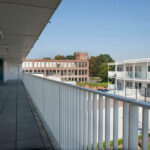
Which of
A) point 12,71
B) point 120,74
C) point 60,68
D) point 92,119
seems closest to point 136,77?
point 120,74

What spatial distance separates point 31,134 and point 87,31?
6591 cm

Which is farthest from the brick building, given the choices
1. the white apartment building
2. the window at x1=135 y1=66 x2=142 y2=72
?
the window at x1=135 y1=66 x2=142 y2=72

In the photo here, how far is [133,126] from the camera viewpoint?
82cm

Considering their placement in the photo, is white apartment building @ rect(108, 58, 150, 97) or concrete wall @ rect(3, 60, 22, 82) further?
concrete wall @ rect(3, 60, 22, 82)

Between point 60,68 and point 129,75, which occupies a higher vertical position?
point 60,68

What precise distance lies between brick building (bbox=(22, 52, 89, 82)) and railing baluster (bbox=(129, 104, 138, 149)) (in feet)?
111

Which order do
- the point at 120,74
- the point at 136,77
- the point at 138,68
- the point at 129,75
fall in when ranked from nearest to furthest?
the point at 136,77 < the point at 138,68 < the point at 129,75 < the point at 120,74

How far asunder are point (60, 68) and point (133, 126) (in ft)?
119

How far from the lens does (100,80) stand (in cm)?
4281

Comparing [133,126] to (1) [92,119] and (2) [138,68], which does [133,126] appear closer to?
(1) [92,119]

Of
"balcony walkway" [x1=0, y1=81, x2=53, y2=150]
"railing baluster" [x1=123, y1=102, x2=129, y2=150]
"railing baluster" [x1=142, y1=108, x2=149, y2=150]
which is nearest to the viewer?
"railing baluster" [x1=142, y1=108, x2=149, y2=150]

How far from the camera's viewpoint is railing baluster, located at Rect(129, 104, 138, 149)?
2.67ft

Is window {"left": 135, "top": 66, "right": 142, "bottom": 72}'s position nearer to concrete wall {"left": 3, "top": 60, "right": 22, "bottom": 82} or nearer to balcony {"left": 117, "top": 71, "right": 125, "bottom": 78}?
balcony {"left": 117, "top": 71, "right": 125, "bottom": 78}

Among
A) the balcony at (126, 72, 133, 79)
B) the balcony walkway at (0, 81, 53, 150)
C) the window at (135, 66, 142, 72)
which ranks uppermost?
the window at (135, 66, 142, 72)
